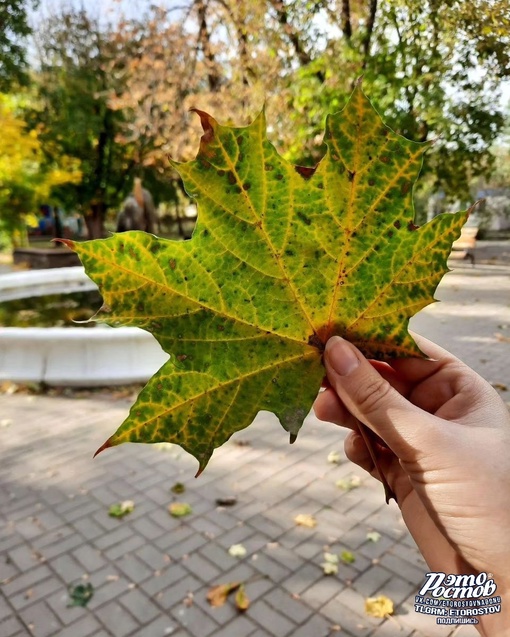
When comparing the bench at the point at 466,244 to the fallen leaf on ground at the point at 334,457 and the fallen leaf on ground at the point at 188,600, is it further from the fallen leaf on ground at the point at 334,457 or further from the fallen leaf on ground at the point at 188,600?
the fallen leaf on ground at the point at 188,600

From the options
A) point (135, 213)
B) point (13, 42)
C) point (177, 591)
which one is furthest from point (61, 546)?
point (13, 42)

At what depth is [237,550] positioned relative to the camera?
3408 mm

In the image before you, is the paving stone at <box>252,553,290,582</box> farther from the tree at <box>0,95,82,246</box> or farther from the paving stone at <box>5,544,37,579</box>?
the tree at <box>0,95,82,246</box>

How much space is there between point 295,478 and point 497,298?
970 cm

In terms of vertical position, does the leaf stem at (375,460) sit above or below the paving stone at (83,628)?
above

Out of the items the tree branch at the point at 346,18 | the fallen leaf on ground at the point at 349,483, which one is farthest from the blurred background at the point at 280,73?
the fallen leaf on ground at the point at 349,483

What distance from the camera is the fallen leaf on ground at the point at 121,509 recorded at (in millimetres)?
3816

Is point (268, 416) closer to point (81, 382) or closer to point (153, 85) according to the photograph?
point (81, 382)

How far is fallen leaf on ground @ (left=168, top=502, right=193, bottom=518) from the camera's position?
12.5 feet

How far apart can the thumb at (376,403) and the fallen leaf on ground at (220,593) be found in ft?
6.73

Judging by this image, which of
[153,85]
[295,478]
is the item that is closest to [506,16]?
[295,478]

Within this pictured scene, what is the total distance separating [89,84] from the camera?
19.2 metres

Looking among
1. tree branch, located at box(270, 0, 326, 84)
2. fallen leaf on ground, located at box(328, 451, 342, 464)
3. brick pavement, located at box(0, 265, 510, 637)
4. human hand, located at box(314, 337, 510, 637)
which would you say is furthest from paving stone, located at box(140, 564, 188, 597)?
tree branch, located at box(270, 0, 326, 84)

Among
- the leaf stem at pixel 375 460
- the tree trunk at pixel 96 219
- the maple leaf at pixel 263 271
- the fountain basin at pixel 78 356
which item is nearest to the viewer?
the maple leaf at pixel 263 271
